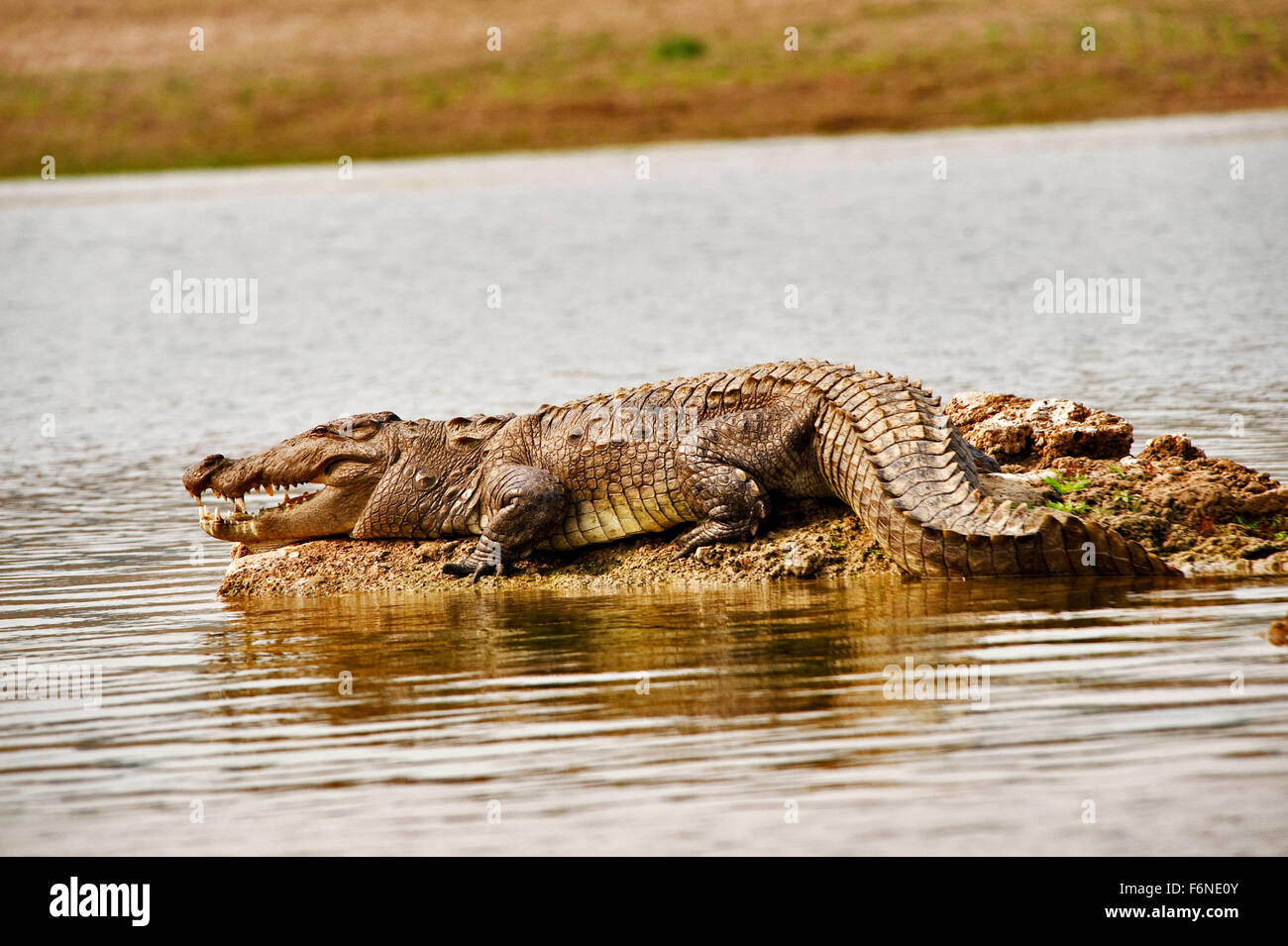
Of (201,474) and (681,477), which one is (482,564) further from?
(201,474)

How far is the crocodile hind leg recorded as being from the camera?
22.0 ft

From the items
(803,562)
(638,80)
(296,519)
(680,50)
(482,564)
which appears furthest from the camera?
(680,50)

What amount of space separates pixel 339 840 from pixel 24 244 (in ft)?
83.2

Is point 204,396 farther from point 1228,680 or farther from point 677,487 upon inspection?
point 1228,680

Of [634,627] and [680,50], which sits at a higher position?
[680,50]

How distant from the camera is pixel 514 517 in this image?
6.93 m

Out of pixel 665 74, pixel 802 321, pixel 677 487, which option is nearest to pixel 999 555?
pixel 677 487

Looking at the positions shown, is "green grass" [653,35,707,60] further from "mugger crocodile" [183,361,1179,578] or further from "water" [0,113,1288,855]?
"mugger crocodile" [183,361,1179,578]

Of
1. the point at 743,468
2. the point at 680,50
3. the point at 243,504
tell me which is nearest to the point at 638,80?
the point at 680,50

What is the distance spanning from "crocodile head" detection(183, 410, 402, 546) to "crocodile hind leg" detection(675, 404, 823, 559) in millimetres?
1597

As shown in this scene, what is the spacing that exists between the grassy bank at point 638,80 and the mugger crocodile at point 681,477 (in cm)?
2570

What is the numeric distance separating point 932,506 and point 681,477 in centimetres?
118

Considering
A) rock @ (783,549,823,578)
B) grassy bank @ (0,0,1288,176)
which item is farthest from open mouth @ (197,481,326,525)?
grassy bank @ (0,0,1288,176)
